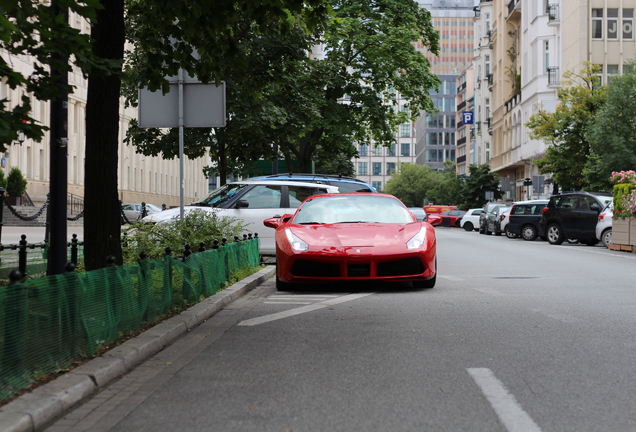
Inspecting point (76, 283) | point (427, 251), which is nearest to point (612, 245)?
point (427, 251)

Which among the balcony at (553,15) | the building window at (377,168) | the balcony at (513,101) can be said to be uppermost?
the balcony at (553,15)

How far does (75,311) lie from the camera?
19.6 feet

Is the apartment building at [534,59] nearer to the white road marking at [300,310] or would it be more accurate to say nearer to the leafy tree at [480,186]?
the leafy tree at [480,186]

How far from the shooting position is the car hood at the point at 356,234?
11555mm

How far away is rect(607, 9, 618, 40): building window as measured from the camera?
5484 cm

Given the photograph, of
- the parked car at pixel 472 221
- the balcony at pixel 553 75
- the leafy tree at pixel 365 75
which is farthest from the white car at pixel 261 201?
the balcony at pixel 553 75

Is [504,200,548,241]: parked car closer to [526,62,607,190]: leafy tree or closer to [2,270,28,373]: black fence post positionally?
[526,62,607,190]: leafy tree

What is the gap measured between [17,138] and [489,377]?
3327 millimetres

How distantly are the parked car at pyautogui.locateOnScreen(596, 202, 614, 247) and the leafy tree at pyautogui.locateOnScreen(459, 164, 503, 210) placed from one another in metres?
50.3

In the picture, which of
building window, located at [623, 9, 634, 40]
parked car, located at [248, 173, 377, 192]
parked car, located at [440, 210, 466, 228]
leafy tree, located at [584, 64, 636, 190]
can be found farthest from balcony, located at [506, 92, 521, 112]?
parked car, located at [248, 173, 377, 192]

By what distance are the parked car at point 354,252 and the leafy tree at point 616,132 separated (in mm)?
26617

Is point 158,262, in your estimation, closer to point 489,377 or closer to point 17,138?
point 17,138

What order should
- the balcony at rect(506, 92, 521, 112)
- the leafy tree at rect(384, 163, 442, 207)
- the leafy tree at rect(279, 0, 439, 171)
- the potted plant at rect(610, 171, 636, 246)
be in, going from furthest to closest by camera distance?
the leafy tree at rect(384, 163, 442, 207)
the balcony at rect(506, 92, 521, 112)
the leafy tree at rect(279, 0, 439, 171)
the potted plant at rect(610, 171, 636, 246)

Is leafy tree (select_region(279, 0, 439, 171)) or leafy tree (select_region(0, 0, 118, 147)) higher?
leafy tree (select_region(279, 0, 439, 171))
